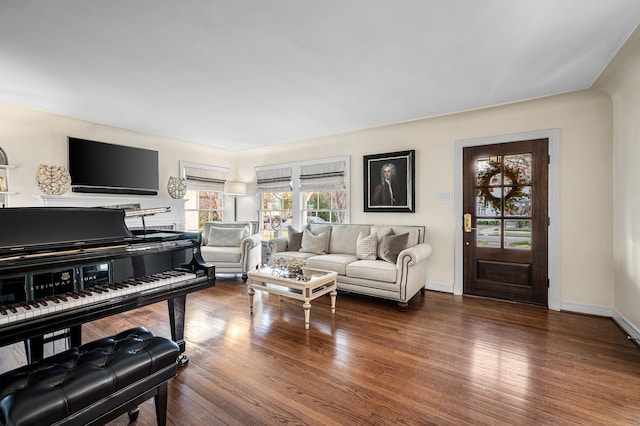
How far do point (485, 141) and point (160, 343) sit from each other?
399cm

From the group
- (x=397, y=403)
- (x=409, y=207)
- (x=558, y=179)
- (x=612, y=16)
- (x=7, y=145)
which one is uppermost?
(x=612, y=16)

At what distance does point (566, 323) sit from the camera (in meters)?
2.92

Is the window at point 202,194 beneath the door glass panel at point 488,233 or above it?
above

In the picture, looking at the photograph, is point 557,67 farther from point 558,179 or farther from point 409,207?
point 409,207

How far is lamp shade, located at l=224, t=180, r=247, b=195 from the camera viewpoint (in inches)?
235

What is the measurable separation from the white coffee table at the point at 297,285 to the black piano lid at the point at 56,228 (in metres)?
1.45

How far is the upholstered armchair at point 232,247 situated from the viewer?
4.54 m

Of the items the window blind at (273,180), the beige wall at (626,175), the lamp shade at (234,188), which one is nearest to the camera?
the beige wall at (626,175)

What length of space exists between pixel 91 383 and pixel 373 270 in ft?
9.01

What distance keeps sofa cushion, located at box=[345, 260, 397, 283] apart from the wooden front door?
1202mm

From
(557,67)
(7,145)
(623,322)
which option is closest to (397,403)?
(623,322)

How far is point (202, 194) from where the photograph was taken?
5.86 metres

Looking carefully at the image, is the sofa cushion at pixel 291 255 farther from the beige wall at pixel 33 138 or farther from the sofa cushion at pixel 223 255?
the beige wall at pixel 33 138

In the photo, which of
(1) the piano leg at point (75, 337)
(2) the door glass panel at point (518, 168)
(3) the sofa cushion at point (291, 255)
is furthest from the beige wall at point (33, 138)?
(2) the door glass panel at point (518, 168)
